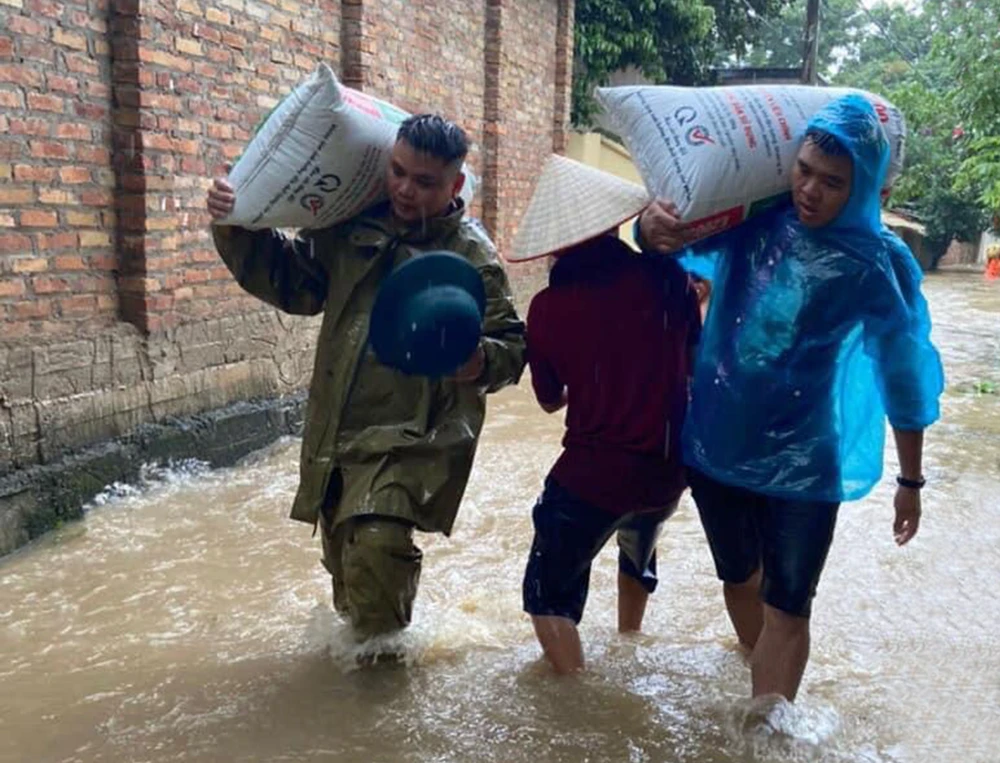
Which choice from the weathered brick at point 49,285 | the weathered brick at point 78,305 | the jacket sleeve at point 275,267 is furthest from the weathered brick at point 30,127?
the jacket sleeve at point 275,267

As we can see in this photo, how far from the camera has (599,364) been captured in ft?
9.58

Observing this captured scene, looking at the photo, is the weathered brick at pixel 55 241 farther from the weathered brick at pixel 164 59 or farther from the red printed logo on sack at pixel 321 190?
the red printed logo on sack at pixel 321 190

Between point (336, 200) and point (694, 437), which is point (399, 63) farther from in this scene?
point (694, 437)

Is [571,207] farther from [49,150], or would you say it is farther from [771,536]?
[49,150]

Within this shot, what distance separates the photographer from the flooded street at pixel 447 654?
296cm

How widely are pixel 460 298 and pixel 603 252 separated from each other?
532mm

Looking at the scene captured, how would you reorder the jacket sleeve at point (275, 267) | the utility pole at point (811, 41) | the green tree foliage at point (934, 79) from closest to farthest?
the jacket sleeve at point (275, 267) < the green tree foliage at point (934, 79) < the utility pole at point (811, 41)

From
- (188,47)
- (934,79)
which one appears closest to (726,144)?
(188,47)

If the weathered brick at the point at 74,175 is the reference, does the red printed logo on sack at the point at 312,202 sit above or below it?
below

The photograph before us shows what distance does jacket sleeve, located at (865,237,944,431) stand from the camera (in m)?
2.64

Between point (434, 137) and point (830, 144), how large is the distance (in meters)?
1.02

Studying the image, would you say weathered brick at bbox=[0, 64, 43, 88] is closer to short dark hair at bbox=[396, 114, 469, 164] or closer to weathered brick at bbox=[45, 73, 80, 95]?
weathered brick at bbox=[45, 73, 80, 95]

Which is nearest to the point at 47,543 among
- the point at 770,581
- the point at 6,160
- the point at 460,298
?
the point at 6,160

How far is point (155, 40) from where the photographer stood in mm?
5070
